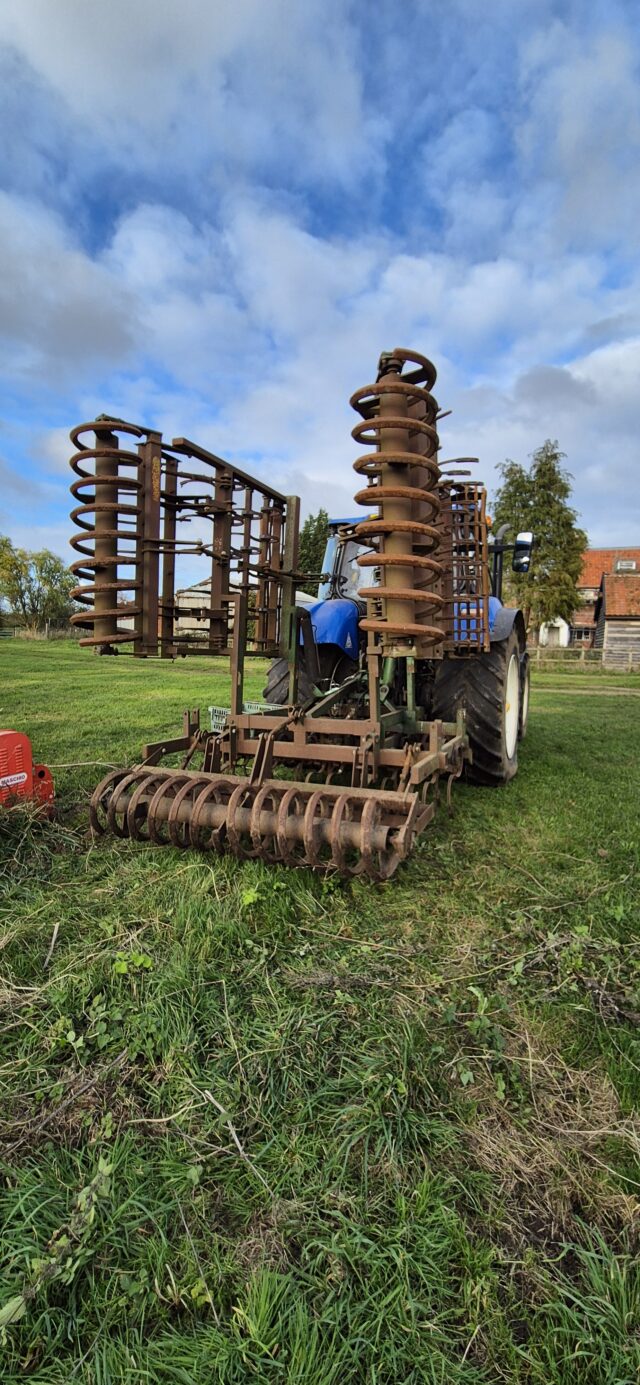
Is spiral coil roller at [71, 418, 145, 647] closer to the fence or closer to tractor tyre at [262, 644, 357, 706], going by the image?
tractor tyre at [262, 644, 357, 706]

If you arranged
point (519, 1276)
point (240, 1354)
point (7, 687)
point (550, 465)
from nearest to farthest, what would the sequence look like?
point (240, 1354), point (519, 1276), point (7, 687), point (550, 465)

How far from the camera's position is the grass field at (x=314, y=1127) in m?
1.29

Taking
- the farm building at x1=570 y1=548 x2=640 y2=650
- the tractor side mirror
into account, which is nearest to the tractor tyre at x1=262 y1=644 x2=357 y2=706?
the tractor side mirror

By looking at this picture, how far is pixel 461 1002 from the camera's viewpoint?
7.59ft

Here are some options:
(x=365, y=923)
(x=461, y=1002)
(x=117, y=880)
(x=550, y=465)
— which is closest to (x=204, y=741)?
(x=117, y=880)

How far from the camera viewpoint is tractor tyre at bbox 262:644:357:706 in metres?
5.04

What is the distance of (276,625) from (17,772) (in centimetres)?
178

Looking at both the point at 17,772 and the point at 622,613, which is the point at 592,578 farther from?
the point at 17,772

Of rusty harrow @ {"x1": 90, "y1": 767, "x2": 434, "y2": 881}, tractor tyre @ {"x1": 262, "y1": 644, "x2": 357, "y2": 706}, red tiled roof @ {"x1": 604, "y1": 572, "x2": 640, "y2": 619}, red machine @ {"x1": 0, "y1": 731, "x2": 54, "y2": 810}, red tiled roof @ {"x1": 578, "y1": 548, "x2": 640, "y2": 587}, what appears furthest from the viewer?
red tiled roof @ {"x1": 578, "y1": 548, "x2": 640, "y2": 587}

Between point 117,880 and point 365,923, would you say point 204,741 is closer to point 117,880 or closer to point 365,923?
point 117,880

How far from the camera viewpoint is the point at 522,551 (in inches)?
246

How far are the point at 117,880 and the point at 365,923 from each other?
1172 millimetres

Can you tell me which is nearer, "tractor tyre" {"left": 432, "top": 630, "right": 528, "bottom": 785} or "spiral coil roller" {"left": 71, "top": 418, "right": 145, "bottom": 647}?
"spiral coil roller" {"left": 71, "top": 418, "right": 145, "bottom": 647}

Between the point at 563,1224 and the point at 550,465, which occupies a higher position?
the point at 550,465
